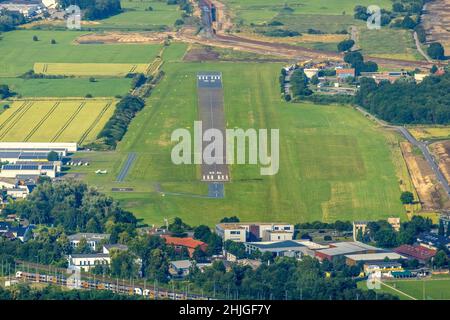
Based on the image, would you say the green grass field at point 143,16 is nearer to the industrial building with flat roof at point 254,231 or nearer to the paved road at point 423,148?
the paved road at point 423,148

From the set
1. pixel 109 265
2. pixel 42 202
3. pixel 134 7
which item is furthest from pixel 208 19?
pixel 109 265

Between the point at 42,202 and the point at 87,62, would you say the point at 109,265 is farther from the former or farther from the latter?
the point at 87,62

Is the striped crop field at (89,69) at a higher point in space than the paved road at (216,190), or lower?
lower

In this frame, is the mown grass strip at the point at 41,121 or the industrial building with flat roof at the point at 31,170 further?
the mown grass strip at the point at 41,121

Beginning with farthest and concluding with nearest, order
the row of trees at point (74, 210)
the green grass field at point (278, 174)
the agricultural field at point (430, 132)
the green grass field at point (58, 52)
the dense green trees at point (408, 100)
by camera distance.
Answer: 1. the green grass field at point (58, 52)
2. the dense green trees at point (408, 100)
3. the agricultural field at point (430, 132)
4. the green grass field at point (278, 174)
5. the row of trees at point (74, 210)

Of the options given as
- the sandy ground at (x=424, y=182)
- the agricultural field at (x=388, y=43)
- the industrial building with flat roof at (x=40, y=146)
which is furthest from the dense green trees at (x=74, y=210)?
the agricultural field at (x=388, y=43)

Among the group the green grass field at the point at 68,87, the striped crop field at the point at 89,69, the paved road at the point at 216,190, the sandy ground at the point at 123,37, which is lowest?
the sandy ground at the point at 123,37
